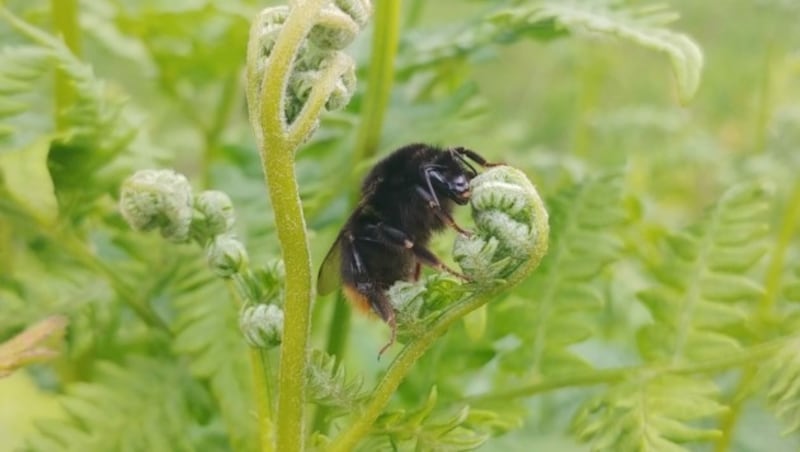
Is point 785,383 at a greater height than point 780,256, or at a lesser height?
greater

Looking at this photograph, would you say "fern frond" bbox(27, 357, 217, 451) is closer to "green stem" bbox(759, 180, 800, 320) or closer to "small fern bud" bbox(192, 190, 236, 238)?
"small fern bud" bbox(192, 190, 236, 238)

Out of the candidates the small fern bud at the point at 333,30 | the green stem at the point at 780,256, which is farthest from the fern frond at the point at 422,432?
the green stem at the point at 780,256

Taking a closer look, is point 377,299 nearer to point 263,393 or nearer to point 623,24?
point 263,393

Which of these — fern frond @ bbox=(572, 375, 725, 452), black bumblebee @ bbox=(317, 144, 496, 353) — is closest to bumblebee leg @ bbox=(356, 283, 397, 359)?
black bumblebee @ bbox=(317, 144, 496, 353)

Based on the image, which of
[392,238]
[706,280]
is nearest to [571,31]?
[706,280]

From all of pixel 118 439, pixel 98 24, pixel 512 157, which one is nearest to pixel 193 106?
pixel 98 24

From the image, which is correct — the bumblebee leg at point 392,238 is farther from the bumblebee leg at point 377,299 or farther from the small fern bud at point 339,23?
the small fern bud at point 339,23
